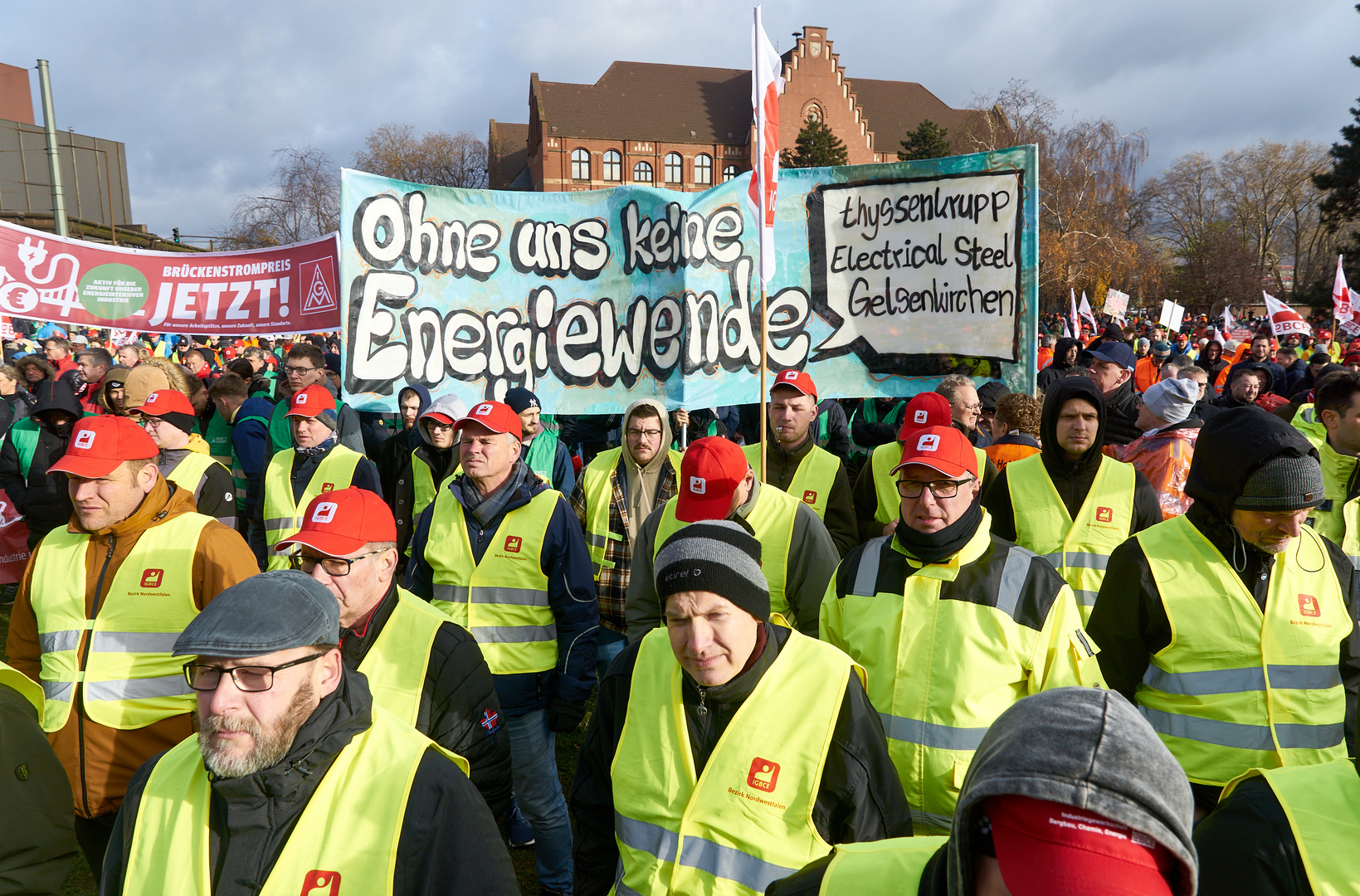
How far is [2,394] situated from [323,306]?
114 inches

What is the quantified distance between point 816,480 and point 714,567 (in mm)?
2454

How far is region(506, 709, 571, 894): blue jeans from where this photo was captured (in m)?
3.41

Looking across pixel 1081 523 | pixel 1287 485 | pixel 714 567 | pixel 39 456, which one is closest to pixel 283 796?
pixel 714 567

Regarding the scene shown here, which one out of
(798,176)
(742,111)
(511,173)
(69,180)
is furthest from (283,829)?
(511,173)

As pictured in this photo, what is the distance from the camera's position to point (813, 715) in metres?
1.95

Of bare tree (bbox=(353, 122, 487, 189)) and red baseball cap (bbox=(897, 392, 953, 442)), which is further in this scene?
bare tree (bbox=(353, 122, 487, 189))

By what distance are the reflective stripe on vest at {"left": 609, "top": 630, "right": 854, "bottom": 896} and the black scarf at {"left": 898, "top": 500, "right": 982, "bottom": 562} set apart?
1.99 feet

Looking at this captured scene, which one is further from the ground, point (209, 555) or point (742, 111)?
point (742, 111)

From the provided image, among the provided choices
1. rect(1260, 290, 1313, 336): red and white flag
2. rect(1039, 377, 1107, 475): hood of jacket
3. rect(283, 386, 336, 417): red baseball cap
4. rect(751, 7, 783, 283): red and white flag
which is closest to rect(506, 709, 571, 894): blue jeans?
rect(283, 386, 336, 417): red baseball cap

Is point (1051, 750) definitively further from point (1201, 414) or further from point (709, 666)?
point (1201, 414)

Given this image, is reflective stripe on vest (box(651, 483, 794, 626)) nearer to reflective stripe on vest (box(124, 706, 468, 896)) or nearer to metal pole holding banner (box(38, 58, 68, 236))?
reflective stripe on vest (box(124, 706, 468, 896))

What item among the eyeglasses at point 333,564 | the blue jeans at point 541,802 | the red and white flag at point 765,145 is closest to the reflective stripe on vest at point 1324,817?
the eyeglasses at point 333,564

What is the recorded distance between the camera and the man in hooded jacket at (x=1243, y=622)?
239 cm

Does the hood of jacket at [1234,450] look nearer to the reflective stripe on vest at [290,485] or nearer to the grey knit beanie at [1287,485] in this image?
the grey knit beanie at [1287,485]
